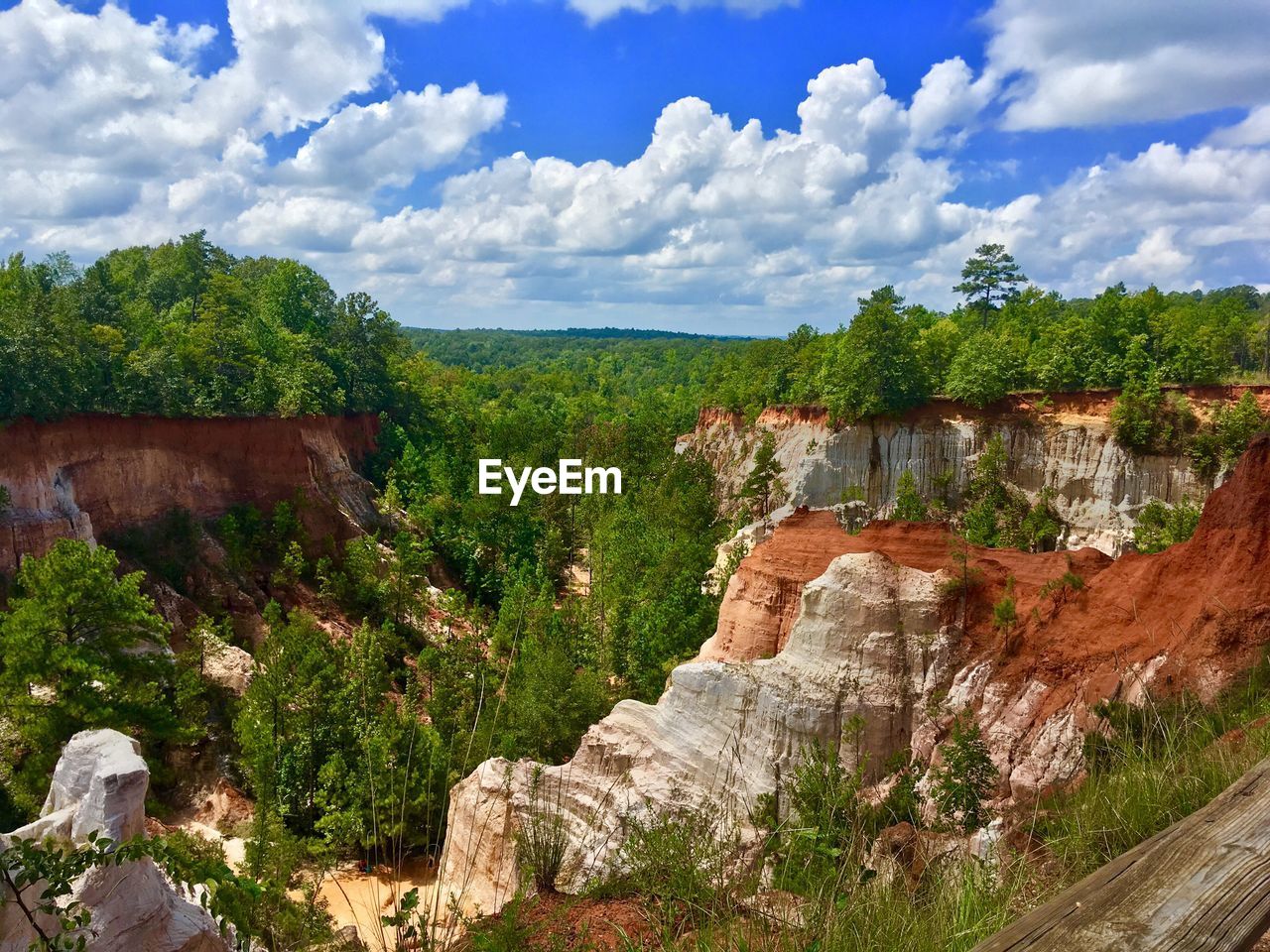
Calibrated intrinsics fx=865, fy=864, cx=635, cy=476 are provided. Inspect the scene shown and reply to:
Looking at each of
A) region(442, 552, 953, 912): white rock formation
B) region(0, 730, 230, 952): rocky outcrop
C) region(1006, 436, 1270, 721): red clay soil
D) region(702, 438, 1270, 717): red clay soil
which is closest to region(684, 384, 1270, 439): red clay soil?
region(702, 438, 1270, 717): red clay soil

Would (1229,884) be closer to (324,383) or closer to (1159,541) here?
(1159,541)

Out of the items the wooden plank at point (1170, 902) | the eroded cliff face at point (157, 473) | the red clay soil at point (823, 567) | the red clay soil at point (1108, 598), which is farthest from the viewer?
the eroded cliff face at point (157, 473)

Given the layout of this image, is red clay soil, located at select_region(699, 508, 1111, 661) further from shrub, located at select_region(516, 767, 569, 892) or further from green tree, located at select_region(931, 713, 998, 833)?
shrub, located at select_region(516, 767, 569, 892)

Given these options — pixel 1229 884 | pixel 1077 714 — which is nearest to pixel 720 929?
pixel 1229 884

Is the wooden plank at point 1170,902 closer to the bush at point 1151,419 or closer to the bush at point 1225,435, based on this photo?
the bush at point 1225,435

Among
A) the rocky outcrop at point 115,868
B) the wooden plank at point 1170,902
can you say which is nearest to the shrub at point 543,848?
the wooden plank at point 1170,902
